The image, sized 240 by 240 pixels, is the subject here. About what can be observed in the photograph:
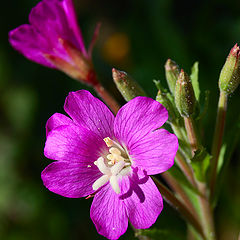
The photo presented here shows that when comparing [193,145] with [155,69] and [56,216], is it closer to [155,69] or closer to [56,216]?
[155,69]

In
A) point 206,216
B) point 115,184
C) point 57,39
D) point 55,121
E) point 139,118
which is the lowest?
point 206,216

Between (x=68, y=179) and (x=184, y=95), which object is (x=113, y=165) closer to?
(x=68, y=179)

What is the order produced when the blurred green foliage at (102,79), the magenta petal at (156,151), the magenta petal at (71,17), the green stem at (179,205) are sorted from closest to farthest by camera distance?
the magenta petal at (156,151), the green stem at (179,205), the magenta petal at (71,17), the blurred green foliage at (102,79)

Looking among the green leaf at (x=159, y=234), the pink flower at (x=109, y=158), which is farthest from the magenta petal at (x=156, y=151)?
the green leaf at (x=159, y=234)

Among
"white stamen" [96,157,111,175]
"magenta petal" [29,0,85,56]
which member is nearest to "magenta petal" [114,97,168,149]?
"white stamen" [96,157,111,175]

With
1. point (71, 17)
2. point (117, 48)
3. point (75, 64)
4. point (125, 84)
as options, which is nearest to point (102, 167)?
point (125, 84)

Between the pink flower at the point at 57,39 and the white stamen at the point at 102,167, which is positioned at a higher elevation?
the pink flower at the point at 57,39

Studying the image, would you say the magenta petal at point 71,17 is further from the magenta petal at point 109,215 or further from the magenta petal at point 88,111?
the magenta petal at point 109,215
